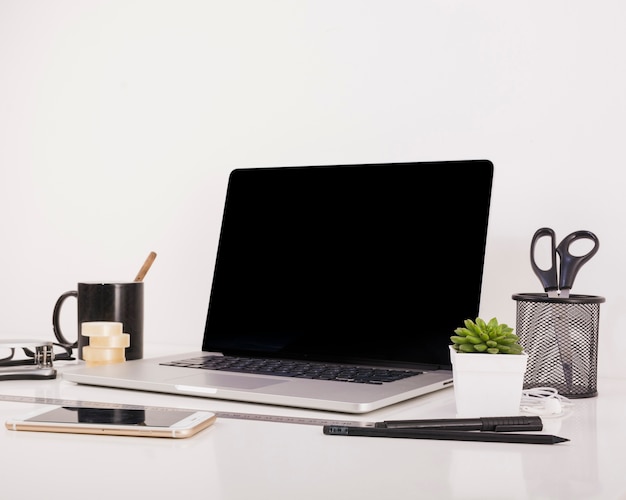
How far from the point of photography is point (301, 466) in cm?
64

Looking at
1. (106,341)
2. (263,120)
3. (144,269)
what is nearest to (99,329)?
(106,341)

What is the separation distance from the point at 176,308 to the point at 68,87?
1.70 ft

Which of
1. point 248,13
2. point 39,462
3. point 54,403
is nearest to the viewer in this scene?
point 39,462

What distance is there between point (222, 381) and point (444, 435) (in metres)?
0.32

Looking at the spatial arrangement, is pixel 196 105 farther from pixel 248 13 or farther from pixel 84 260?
pixel 84 260

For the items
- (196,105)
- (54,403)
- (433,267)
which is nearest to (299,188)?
(433,267)

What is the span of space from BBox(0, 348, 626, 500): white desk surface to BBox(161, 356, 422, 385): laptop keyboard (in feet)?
0.52

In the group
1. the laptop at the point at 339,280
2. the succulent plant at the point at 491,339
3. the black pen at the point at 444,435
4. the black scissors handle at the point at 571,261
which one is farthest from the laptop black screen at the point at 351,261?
the black pen at the point at 444,435

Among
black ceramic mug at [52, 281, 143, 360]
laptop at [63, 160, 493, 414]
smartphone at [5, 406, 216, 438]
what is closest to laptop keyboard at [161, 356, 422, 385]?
laptop at [63, 160, 493, 414]

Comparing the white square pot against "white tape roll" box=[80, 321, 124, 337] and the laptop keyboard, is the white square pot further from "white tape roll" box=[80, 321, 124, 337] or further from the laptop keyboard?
"white tape roll" box=[80, 321, 124, 337]

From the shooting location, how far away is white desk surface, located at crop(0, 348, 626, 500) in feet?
1.87

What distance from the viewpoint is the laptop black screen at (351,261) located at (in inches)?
42.7

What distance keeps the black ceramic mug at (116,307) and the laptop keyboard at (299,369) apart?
0.13 metres

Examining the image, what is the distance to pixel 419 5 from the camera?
1.30m
